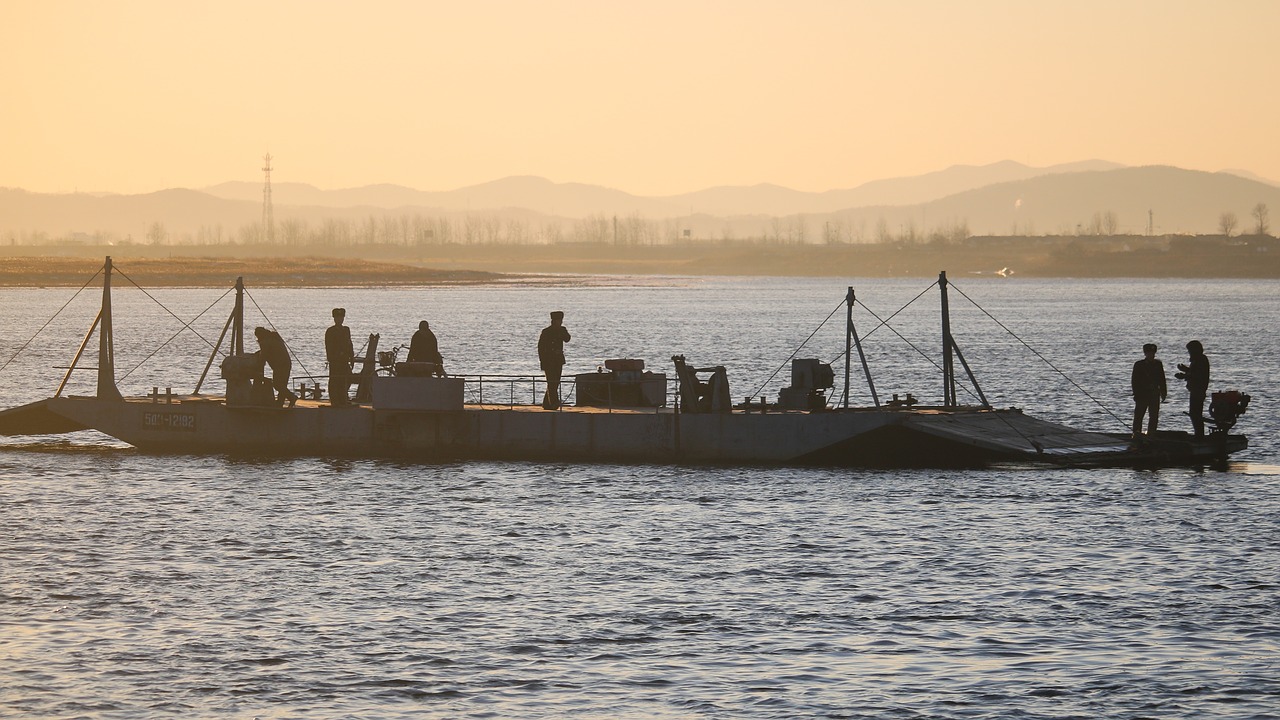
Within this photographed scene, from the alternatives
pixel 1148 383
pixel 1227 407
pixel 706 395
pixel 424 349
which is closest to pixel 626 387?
pixel 706 395

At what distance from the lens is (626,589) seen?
22.8 metres

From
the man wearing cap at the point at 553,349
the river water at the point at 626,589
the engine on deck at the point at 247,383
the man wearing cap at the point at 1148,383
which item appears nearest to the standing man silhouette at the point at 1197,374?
the man wearing cap at the point at 1148,383

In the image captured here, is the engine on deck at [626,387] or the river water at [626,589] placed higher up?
the engine on deck at [626,387]

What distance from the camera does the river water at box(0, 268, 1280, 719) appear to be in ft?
57.1

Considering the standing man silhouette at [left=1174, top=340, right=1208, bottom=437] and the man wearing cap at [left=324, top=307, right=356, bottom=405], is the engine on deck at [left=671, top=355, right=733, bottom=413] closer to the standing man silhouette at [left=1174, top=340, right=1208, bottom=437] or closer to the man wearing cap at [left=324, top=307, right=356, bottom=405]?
the man wearing cap at [left=324, top=307, right=356, bottom=405]

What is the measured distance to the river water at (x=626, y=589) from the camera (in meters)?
17.4

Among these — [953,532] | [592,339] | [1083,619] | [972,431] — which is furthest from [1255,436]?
[592,339]

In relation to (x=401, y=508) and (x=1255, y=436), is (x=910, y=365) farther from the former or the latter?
(x=401, y=508)

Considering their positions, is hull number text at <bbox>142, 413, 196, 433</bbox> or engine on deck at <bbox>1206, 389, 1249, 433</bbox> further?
hull number text at <bbox>142, 413, 196, 433</bbox>

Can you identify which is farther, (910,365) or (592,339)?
(592,339)

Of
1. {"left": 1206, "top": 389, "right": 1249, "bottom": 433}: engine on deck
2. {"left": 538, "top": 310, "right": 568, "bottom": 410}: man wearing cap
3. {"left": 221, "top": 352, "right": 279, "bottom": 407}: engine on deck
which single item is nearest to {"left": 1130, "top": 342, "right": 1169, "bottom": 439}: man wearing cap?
{"left": 1206, "top": 389, "right": 1249, "bottom": 433}: engine on deck

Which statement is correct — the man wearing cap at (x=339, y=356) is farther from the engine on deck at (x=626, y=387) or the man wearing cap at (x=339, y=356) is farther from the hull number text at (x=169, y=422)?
the engine on deck at (x=626, y=387)

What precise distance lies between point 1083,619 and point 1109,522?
8.33 meters

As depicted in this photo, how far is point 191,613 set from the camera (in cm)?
2116
